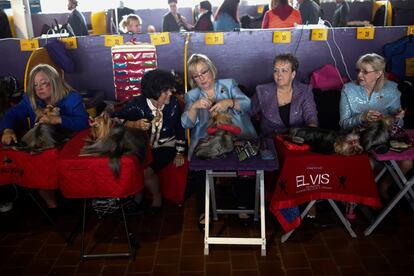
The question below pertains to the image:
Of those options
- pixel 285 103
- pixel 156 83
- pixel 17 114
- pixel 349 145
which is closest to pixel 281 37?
pixel 285 103

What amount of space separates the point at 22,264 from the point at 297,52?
3150 mm

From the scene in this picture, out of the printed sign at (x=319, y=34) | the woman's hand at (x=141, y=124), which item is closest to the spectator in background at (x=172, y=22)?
the printed sign at (x=319, y=34)

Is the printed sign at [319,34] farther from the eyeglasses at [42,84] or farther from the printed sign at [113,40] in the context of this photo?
the eyeglasses at [42,84]

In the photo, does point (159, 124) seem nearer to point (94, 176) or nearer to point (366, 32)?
point (94, 176)

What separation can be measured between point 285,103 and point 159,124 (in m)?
1.08

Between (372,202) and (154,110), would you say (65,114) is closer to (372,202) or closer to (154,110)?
(154,110)

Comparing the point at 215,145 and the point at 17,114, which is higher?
the point at 17,114

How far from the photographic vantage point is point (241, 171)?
2.45 meters

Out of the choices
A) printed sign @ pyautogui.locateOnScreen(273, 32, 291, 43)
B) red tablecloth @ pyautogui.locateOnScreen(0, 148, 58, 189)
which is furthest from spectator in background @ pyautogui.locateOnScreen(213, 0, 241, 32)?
red tablecloth @ pyautogui.locateOnScreen(0, 148, 58, 189)

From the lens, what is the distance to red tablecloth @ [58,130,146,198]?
2.33 metres

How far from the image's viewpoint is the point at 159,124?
10.1ft

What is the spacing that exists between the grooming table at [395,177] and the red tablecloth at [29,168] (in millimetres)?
2269

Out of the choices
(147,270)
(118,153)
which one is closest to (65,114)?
(118,153)

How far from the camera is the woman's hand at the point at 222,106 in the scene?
2867mm
